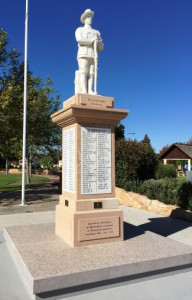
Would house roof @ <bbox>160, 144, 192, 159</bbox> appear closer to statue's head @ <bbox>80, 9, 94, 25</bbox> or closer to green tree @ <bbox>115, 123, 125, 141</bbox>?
green tree @ <bbox>115, 123, 125, 141</bbox>

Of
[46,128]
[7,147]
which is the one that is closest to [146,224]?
[7,147]

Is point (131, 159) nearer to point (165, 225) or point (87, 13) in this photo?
point (165, 225)

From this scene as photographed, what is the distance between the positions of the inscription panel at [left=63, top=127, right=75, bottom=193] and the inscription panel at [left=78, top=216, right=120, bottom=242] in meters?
0.78

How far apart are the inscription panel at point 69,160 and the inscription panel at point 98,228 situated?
30.8 inches

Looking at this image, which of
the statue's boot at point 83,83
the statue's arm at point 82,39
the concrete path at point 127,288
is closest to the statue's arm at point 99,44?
the statue's arm at point 82,39

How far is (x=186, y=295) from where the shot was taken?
4.27 meters

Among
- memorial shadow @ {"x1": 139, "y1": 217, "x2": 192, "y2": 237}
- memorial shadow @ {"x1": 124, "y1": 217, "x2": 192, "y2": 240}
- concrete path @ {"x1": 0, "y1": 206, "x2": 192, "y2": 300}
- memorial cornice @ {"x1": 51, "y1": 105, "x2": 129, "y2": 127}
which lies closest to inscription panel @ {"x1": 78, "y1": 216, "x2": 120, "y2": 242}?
memorial shadow @ {"x1": 124, "y1": 217, "x2": 192, "y2": 240}

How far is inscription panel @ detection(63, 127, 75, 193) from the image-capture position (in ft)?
20.7

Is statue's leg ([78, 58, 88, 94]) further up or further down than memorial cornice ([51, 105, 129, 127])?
further up

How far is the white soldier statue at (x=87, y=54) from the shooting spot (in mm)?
6641

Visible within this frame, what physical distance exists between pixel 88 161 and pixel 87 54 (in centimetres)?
251

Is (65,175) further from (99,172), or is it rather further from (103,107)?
(103,107)

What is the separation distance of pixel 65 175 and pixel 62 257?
7.14 feet

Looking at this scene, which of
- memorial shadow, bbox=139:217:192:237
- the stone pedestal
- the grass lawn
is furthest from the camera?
the grass lawn
